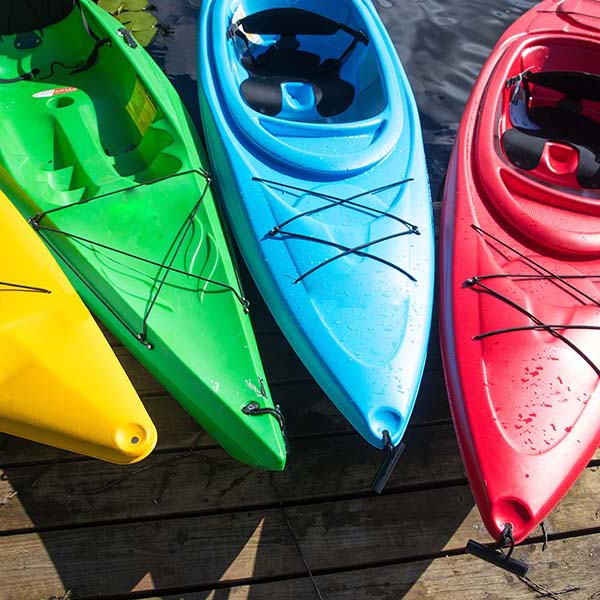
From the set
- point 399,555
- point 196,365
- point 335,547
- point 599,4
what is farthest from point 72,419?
point 599,4

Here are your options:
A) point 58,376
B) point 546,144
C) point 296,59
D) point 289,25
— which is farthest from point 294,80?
point 58,376

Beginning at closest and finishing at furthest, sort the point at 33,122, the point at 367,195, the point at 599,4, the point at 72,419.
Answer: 1. the point at 72,419
2. the point at 367,195
3. the point at 33,122
4. the point at 599,4

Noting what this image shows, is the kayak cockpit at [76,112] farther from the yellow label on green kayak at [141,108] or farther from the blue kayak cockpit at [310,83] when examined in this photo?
the blue kayak cockpit at [310,83]

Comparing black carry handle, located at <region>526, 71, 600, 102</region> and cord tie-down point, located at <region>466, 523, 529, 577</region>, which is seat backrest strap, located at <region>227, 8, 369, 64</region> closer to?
black carry handle, located at <region>526, 71, 600, 102</region>

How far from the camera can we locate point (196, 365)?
179 centimetres

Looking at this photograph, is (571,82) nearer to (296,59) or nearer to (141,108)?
(296,59)

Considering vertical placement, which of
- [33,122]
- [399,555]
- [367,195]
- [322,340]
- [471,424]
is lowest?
[399,555]

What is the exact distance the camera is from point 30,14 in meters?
3.10

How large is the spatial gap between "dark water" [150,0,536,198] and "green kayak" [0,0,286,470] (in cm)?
71

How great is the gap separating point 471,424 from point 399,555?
49 cm

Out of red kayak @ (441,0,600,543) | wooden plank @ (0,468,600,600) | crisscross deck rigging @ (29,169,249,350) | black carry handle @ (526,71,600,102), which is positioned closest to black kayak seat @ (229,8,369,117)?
red kayak @ (441,0,600,543)

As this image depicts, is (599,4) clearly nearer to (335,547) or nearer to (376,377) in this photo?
(376,377)

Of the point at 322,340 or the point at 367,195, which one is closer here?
the point at 322,340

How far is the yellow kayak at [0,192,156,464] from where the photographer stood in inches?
63.9
